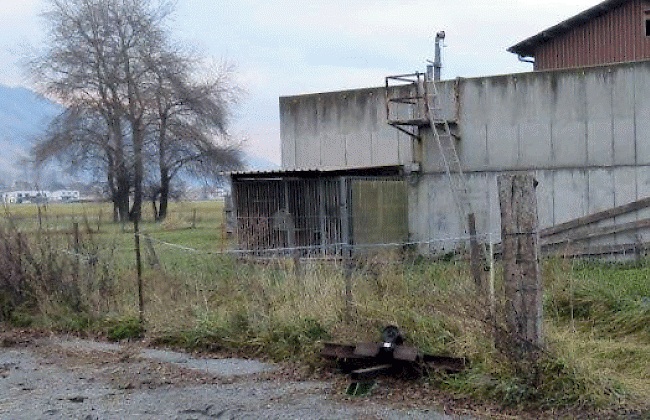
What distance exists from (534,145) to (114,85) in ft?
130

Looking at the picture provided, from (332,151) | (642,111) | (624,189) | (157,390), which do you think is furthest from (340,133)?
(157,390)

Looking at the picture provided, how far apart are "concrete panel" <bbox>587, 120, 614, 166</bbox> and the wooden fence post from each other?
37.9ft

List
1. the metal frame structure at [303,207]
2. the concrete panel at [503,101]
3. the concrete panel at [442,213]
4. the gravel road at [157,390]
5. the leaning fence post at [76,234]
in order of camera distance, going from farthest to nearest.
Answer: the concrete panel at [442,213] → the concrete panel at [503,101] → the metal frame structure at [303,207] → the leaning fence post at [76,234] → the gravel road at [157,390]

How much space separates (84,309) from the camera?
504 inches

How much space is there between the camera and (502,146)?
1973cm

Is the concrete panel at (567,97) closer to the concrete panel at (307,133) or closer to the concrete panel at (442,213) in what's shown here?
the concrete panel at (442,213)

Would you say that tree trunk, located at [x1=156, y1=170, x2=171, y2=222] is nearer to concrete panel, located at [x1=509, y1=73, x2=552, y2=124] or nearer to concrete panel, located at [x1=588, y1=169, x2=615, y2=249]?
concrete panel, located at [x1=509, y1=73, x2=552, y2=124]

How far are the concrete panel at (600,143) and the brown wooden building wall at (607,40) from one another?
886 cm

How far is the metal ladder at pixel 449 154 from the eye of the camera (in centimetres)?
1978

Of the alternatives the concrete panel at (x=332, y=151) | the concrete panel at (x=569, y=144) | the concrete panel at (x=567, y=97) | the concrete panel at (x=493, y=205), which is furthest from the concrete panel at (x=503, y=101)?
the concrete panel at (x=332, y=151)

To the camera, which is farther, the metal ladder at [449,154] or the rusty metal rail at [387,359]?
the metal ladder at [449,154]

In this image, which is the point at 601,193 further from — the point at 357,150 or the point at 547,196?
the point at 357,150

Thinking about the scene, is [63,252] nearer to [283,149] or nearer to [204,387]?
[204,387]

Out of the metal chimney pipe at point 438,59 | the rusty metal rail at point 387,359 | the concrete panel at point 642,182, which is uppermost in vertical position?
the metal chimney pipe at point 438,59
